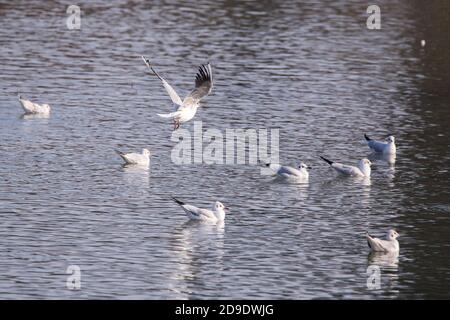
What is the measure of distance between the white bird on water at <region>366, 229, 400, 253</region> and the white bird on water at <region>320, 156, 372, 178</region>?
6.03 m

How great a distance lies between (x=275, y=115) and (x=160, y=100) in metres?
4.13

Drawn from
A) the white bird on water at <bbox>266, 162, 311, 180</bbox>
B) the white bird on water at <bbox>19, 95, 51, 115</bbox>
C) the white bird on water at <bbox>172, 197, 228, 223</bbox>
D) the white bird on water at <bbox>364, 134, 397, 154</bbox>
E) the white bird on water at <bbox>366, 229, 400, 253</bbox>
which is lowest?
the white bird on water at <bbox>366, 229, 400, 253</bbox>

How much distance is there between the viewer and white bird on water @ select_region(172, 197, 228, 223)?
95.6 ft

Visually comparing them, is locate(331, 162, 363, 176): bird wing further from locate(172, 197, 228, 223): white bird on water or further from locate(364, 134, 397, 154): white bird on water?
locate(172, 197, 228, 223): white bird on water

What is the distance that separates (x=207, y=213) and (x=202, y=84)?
307 cm

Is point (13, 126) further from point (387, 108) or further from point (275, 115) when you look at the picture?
point (387, 108)

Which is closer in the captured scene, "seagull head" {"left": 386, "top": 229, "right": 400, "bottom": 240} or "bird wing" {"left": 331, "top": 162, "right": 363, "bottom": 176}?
"seagull head" {"left": 386, "top": 229, "right": 400, "bottom": 240}

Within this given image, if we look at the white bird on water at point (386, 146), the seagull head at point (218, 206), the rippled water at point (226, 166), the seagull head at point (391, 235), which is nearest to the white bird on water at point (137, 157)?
the rippled water at point (226, 166)

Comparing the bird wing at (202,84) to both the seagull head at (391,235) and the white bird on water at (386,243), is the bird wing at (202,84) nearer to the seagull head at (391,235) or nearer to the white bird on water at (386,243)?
the white bird on water at (386,243)

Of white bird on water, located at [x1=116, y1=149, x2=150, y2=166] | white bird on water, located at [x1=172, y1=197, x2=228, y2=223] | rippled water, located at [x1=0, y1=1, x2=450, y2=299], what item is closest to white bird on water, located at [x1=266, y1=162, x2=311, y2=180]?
rippled water, located at [x1=0, y1=1, x2=450, y2=299]

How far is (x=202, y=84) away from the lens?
30375mm

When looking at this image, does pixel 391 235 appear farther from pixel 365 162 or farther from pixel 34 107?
pixel 34 107

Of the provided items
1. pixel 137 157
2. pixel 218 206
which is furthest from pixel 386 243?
pixel 137 157
